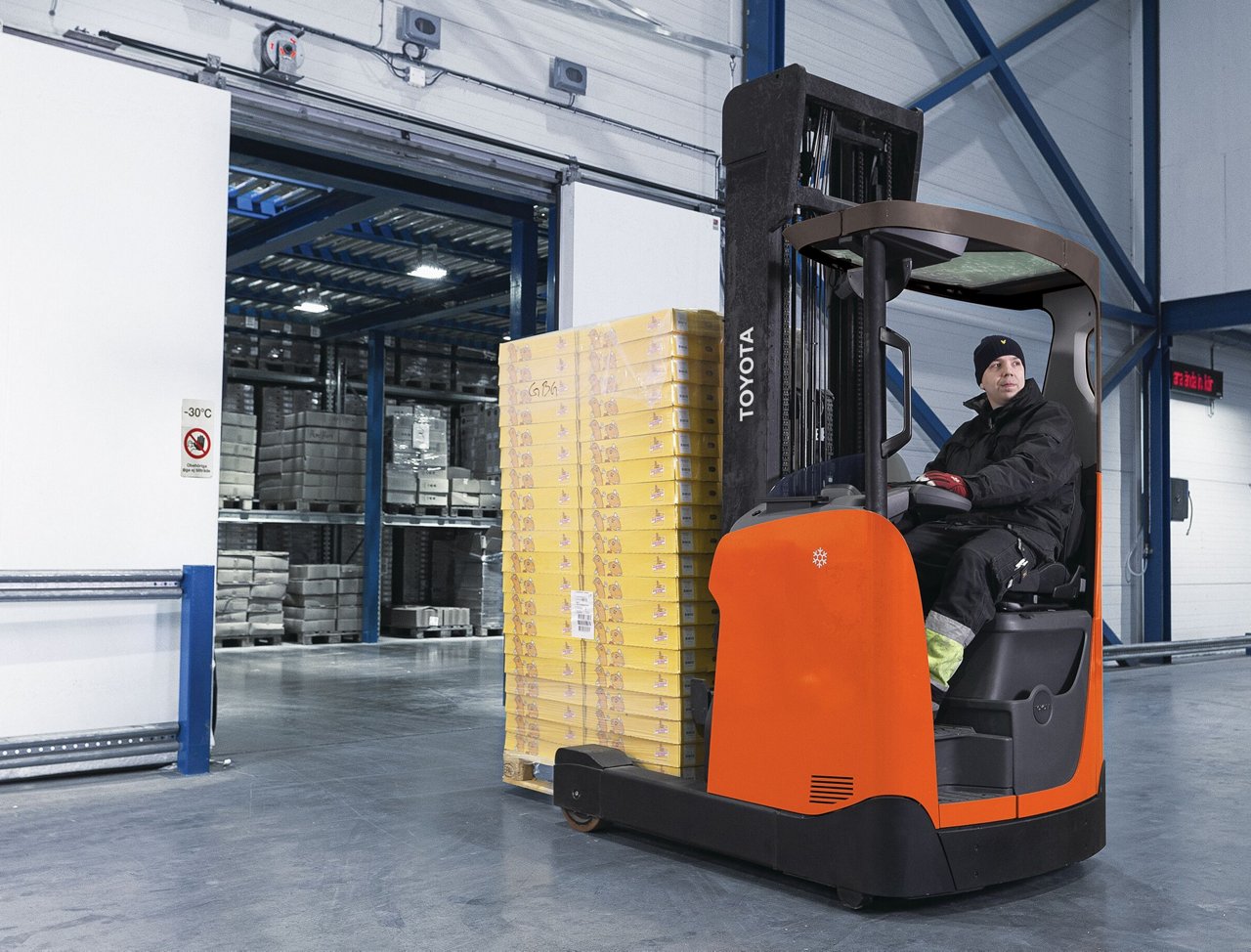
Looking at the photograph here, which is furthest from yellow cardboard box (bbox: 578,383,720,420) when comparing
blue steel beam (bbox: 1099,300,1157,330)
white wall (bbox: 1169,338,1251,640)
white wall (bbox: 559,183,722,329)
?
white wall (bbox: 1169,338,1251,640)

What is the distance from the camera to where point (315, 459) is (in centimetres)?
1438

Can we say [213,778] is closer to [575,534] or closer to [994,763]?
[575,534]

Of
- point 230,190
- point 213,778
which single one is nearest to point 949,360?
point 230,190

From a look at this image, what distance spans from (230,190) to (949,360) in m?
6.86

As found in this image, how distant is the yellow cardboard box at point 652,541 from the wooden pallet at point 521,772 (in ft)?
3.51

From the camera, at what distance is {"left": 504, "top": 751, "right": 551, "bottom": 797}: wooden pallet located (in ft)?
17.2

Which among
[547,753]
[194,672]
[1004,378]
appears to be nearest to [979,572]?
[1004,378]

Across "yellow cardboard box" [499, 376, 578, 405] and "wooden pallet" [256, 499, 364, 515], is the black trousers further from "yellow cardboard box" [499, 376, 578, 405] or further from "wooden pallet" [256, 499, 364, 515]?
"wooden pallet" [256, 499, 364, 515]

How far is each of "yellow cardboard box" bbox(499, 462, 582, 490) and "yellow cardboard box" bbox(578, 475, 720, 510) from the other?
16 cm

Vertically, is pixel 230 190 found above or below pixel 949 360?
above

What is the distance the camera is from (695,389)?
4539mm

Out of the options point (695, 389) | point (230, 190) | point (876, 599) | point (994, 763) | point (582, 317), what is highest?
point (230, 190)

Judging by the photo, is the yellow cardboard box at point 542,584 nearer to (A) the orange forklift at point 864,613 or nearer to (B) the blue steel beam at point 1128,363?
(A) the orange forklift at point 864,613

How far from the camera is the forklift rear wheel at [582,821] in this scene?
4613 mm
